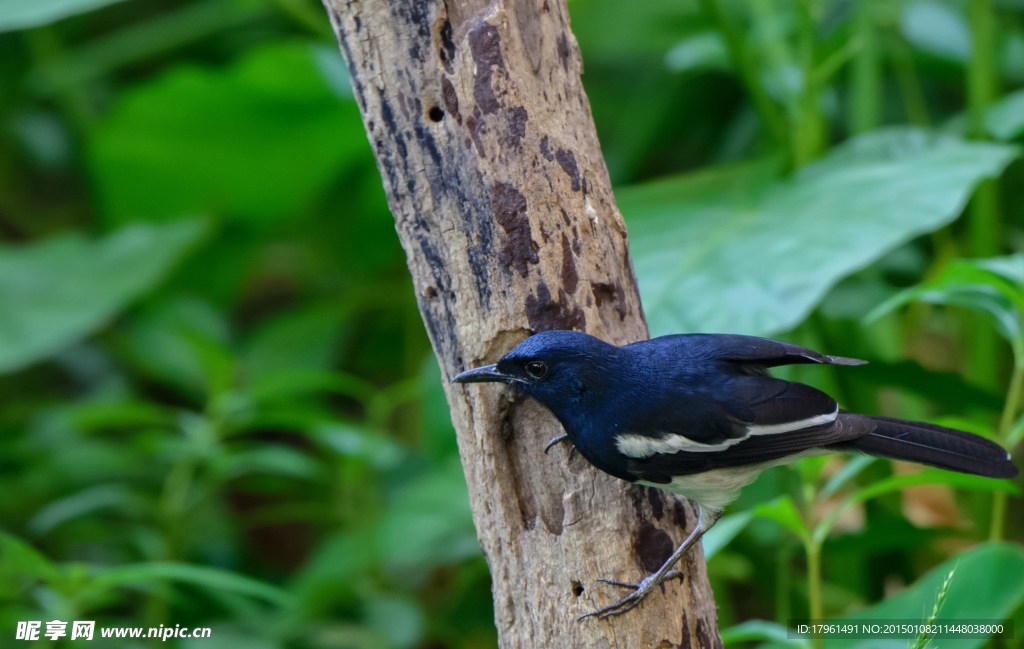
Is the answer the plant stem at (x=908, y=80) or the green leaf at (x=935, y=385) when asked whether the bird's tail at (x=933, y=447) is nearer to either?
the green leaf at (x=935, y=385)

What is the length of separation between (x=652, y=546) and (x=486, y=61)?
2.89ft

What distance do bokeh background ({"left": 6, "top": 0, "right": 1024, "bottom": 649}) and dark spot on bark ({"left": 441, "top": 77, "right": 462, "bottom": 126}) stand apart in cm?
63

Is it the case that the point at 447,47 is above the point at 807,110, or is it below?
above

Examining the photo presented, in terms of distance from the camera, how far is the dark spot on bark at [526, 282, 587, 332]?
55.7 inches

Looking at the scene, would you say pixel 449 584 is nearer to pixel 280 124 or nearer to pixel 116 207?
pixel 280 124

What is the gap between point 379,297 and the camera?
353 centimetres

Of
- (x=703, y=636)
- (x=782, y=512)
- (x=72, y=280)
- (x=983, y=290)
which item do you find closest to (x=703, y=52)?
(x=983, y=290)

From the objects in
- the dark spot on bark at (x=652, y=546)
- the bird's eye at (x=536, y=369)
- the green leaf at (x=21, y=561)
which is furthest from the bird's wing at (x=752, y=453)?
the green leaf at (x=21, y=561)

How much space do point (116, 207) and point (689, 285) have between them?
282cm

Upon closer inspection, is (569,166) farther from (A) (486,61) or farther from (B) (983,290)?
(B) (983,290)

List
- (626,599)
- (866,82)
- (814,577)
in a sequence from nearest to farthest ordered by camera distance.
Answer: (626,599), (814,577), (866,82)

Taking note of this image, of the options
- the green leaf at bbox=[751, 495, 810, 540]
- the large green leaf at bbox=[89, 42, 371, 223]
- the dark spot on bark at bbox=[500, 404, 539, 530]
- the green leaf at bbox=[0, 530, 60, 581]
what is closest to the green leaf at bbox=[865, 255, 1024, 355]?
the green leaf at bbox=[751, 495, 810, 540]

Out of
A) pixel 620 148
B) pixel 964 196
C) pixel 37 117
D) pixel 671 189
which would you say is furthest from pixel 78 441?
pixel 964 196

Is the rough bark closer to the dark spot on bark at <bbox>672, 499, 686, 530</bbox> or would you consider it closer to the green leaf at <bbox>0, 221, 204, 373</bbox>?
the dark spot on bark at <bbox>672, 499, 686, 530</bbox>
